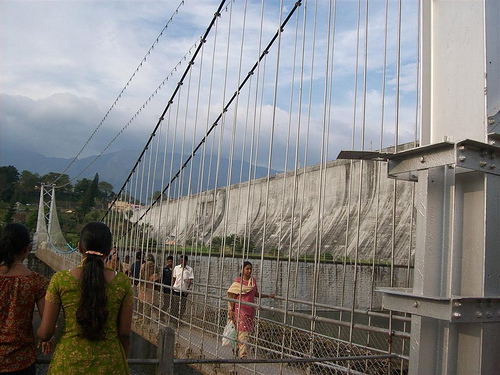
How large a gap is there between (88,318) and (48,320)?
15 centimetres

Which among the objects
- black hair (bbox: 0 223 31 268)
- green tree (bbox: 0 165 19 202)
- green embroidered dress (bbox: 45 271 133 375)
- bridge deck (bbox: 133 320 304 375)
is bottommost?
bridge deck (bbox: 133 320 304 375)

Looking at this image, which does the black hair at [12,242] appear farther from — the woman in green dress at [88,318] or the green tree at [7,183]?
the green tree at [7,183]

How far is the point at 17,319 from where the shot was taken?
175 cm

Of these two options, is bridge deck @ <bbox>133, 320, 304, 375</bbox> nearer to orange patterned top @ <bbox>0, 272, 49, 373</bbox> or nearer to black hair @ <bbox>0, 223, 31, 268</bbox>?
orange patterned top @ <bbox>0, 272, 49, 373</bbox>

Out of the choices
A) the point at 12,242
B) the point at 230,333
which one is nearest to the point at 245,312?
the point at 230,333

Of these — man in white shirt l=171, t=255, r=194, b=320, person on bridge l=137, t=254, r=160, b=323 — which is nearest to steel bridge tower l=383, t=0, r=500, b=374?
man in white shirt l=171, t=255, r=194, b=320

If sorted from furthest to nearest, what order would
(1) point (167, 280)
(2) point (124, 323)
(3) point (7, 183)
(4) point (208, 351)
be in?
1. (3) point (7, 183)
2. (1) point (167, 280)
3. (4) point (208, 351)
4. (2) point (124, 323)

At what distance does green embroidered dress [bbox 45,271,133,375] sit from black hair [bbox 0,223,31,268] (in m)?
0.24

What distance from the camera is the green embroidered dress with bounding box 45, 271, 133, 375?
164 cm

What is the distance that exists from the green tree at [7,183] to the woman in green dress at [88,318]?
5846cm

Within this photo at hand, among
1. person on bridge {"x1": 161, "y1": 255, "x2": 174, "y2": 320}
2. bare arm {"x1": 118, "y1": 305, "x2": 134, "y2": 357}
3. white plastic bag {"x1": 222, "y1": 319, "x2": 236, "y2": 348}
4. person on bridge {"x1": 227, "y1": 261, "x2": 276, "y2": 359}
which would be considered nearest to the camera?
bare arm {"x1": 118, "y1": 305, "x2": 134, "y2": 357}

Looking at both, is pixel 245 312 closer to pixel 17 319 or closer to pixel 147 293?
pixel 17 319

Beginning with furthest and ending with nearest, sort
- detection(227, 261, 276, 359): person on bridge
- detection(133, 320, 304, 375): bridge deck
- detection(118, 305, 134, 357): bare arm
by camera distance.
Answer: detection(227, 261, 276, 359): person on bridge
detection(133, 320, 304, 375): bridge deck
detection(118, 305, 134, 357): bare arm

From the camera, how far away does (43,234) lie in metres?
32.9
